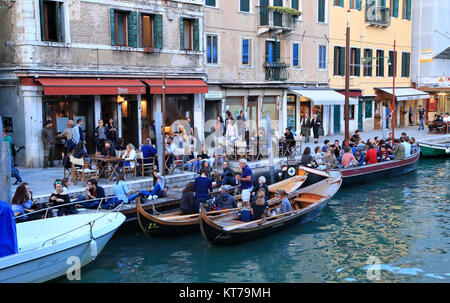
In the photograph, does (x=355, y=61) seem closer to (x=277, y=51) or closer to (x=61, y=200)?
(x=277, y=51)

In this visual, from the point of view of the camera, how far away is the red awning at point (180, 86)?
20673 millimetres

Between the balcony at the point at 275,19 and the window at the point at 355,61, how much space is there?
249 inches

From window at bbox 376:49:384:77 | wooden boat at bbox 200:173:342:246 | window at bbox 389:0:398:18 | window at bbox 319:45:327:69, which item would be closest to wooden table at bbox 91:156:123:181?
wooden boat at bbox 200:173:342:246

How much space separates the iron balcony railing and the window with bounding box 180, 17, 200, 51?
470 cm

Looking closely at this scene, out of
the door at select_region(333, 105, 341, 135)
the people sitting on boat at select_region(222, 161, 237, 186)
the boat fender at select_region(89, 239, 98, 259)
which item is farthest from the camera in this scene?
the door at select_region(333, 105, 341, 135)

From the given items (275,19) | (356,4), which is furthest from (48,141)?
(356,4)

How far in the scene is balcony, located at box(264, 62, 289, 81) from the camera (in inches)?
1059

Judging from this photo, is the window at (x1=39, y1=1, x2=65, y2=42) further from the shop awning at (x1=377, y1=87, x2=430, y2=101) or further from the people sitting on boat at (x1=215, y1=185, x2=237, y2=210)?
the shop awning at (x1=377, y1=87, x2=430, y2=101)

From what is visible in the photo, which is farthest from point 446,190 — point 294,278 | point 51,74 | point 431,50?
point 431,50

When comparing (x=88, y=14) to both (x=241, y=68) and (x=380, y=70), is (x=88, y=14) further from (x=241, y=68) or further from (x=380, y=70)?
(x=380, y=70)

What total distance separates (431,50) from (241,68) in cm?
1656

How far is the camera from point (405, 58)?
3681cm

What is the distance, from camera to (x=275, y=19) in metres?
26.5

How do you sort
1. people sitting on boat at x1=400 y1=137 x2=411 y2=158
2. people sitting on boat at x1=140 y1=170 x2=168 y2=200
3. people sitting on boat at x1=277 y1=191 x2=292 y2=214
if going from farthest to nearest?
people sitting on boat at x1=400 y1=137 x2=411 y2=158
people sitting on boat at x1=140 y1=170 x2=168 y2=200
people sitting on boat at x1=277 y1=191 x2=292 y2=214
